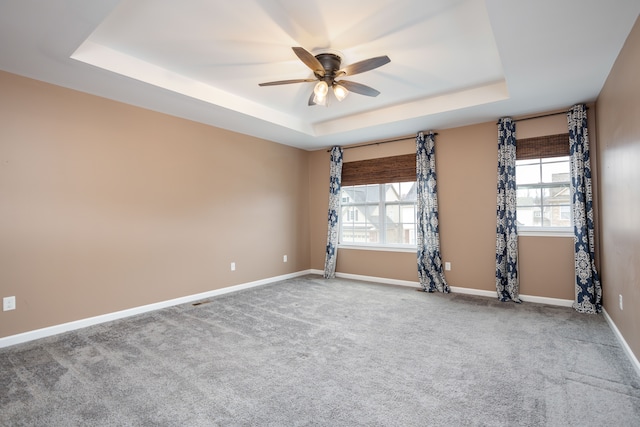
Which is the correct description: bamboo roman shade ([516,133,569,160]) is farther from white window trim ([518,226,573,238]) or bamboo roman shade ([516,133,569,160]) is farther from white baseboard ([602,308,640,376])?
white baseboard ([602,308,640,376])

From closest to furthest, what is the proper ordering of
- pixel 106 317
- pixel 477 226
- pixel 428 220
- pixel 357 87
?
1. pixel 357 87
2. pixel 106 317
3. pixel 477 226
4. pixel 428 220

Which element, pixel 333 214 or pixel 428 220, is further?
pixel 333 214

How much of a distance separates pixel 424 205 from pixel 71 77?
15.0ft

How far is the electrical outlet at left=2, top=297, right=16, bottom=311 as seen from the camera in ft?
9.52

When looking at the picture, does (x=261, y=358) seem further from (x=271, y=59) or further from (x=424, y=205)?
(x=424, y=205)

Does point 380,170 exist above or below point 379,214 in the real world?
above

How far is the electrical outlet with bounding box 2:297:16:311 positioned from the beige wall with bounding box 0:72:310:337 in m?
0.04

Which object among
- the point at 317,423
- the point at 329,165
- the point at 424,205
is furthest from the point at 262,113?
the point at 317,423

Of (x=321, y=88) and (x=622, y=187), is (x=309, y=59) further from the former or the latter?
(x=622, y=187)

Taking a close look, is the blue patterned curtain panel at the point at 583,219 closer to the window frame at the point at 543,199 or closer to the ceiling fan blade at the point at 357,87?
the window frame at the point at 543,199

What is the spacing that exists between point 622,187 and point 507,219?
5.20ft

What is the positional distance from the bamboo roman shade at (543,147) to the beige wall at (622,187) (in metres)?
0.47

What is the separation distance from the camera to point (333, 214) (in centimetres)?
588

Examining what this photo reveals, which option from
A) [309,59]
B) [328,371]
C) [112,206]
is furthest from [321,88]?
[112,206]
